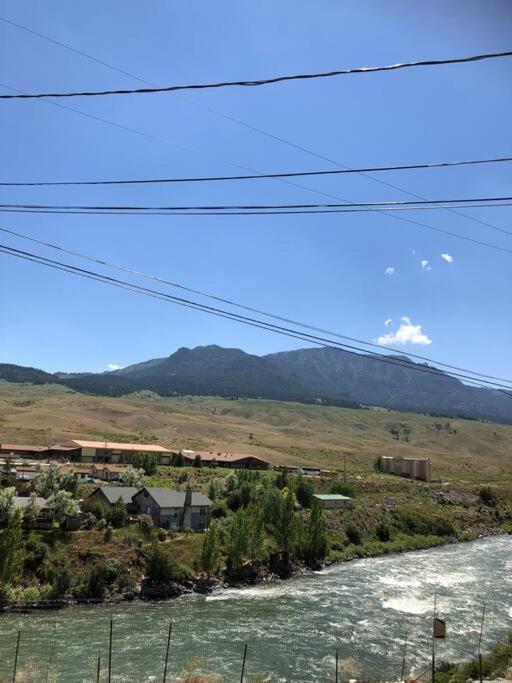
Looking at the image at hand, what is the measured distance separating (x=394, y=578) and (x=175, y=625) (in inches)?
915

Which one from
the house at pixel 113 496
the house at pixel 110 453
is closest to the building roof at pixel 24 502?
the house at pixel 113 496

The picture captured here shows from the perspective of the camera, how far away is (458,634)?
3194 cm

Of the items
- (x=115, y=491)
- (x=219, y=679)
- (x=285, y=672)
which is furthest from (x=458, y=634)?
(x=115, y=491)

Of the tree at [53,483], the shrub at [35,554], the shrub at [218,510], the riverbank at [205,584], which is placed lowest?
the riverbank at [205,584]

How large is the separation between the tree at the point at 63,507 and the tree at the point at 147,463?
3330 centimetres

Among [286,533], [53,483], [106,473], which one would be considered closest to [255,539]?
[286,533]

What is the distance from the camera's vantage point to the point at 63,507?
47.9 metres

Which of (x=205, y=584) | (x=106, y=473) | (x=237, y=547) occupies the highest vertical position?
(x=106, y=473)

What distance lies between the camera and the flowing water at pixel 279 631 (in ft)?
86.0

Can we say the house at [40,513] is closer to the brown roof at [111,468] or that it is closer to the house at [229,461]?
the brown roof at [111,468]

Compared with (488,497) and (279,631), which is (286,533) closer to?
(279,631)

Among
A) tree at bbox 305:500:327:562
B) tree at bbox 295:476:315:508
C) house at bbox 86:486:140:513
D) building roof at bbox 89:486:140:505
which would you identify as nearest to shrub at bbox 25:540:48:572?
house at bbox 86:486:140:513

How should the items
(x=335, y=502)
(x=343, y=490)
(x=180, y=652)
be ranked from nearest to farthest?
1. (x=180, y=652)
2. (x=335, y=502)
3. (x=343, y=490)

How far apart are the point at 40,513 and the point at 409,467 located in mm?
91611
